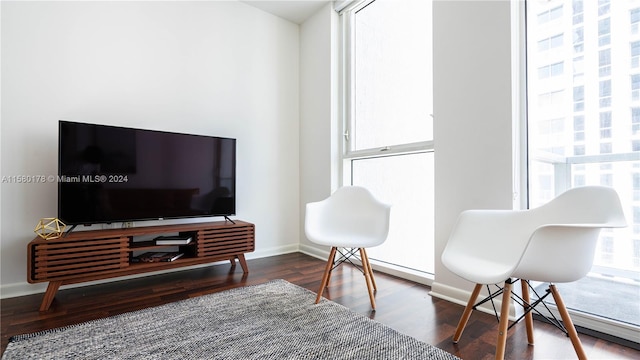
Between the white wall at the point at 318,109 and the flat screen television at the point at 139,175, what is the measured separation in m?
0.94

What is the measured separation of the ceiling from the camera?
328 cm

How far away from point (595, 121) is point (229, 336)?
2308mm

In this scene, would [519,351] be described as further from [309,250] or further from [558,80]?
[309,250]

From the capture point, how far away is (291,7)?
3.38 metres

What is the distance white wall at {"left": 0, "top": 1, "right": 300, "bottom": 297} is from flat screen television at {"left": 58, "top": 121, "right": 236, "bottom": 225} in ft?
1.06

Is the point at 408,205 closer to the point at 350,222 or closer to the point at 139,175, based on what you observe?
the point at 350,222

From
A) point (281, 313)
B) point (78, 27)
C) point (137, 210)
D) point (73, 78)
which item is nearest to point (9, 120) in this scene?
point (73, 78)

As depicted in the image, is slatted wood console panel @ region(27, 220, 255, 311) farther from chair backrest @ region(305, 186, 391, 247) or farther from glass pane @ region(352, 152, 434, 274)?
glass pane @ region(352, 152, 434, 274)

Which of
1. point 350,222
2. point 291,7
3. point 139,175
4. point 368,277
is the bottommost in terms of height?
point 368,277

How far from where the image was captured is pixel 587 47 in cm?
171

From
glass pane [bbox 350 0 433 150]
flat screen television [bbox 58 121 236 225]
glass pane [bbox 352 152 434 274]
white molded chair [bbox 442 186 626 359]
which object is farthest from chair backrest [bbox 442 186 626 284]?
flat screen television [bbox 58 121 236 225]

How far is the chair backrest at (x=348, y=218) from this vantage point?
2.09 m

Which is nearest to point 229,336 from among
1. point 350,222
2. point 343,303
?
point 343,303

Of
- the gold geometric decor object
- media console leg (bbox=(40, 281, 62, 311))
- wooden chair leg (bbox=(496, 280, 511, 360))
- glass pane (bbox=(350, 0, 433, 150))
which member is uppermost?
glass pane (bbox=(350, 0, 433, 150))
